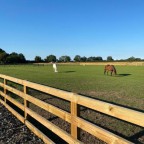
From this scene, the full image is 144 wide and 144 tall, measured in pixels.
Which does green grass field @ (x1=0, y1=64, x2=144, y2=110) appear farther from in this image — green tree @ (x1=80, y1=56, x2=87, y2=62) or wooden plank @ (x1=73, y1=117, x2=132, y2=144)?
green tree @ (x1=80, y1=56, x2=87, y2=62)

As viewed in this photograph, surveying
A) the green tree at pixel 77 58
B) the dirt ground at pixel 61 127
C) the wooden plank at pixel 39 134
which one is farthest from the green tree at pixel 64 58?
the wooden plank at pixel 39 134

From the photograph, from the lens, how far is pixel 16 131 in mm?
6867

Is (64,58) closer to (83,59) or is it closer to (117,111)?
(83,59)

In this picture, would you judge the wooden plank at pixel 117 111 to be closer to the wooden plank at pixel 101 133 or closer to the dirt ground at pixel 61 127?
the wooden plank at pixel 101 133

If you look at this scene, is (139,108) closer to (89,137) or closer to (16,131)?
(89,137)

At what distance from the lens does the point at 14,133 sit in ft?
22.1

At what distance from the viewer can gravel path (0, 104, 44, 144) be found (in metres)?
6.03

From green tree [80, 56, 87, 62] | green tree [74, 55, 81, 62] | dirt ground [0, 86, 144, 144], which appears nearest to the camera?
dirt ground [0, 86, 144, 144]

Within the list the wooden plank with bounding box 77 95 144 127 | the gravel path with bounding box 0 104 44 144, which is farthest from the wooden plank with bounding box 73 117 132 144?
the gravel path with bounding box 0 104 44 144

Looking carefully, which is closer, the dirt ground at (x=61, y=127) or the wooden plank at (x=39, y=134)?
the wooden plank at (x=39, y=134)

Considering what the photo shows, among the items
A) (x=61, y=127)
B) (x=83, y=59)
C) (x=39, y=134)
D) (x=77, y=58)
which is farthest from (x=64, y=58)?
(x=39, y=134)

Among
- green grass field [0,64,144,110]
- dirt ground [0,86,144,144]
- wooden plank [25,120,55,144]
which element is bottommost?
green grass field [0,64,144,110]

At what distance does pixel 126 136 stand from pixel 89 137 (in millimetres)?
974

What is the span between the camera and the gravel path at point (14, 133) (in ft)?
19.8
